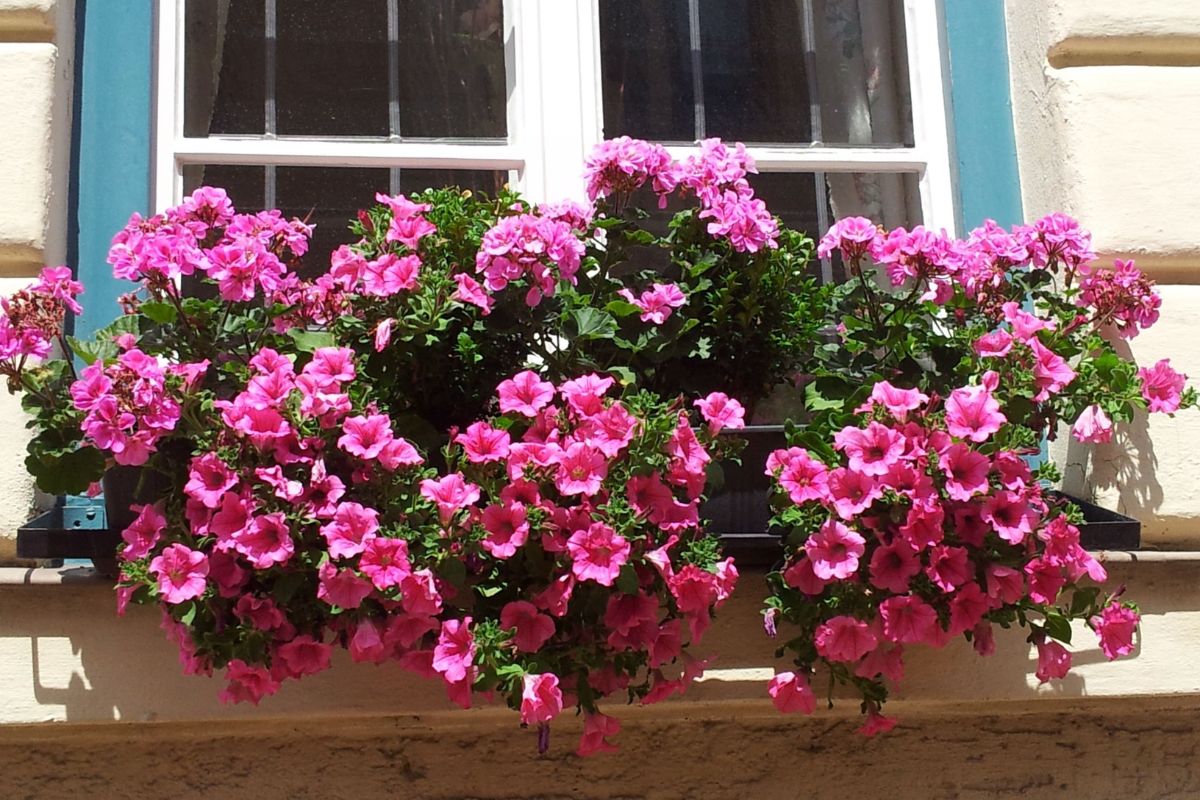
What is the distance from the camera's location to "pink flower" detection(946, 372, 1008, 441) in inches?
91.5

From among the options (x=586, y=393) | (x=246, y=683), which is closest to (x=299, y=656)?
(x=246, y=683)

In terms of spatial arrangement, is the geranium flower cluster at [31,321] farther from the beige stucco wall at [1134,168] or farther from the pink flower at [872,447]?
the beige stucco wall at [1134,168]

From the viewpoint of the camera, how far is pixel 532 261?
7.91 ft

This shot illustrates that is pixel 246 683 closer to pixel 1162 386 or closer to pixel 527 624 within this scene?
pixel 527 624

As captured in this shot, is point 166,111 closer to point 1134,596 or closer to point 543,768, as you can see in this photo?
point 543,768

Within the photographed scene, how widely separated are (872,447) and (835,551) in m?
0.17

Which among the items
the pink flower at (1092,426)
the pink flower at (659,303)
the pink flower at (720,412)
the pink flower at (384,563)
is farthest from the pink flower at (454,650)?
the pink flower at (1092,426)

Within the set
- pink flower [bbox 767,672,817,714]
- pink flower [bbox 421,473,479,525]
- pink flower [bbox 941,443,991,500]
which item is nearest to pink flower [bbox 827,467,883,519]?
pink flower [bbox 941,443,991,500]

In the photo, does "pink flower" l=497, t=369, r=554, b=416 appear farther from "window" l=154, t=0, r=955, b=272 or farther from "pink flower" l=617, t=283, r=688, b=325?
"window" l=154, t=0, r=955, b=272

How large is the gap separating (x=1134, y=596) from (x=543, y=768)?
3.49 ft

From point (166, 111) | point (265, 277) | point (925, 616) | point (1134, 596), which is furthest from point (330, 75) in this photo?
point (1134, 596)

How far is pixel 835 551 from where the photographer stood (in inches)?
93.0

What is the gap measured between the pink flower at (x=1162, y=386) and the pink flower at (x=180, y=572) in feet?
4.99

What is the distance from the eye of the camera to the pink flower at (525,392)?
2332 millimetres
